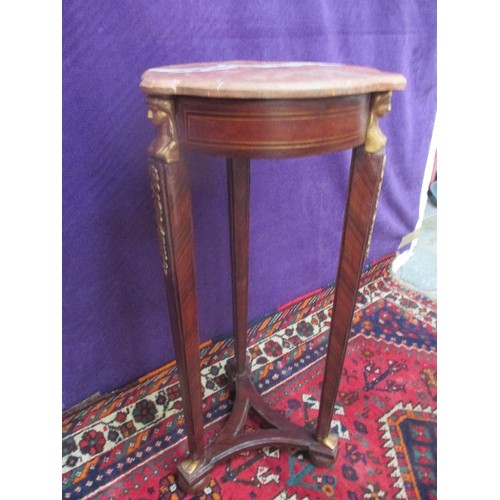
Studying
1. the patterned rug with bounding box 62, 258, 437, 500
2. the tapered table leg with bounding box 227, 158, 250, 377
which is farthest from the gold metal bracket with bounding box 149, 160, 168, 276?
the patterned rug with bounding box 62, 258, 437, 500

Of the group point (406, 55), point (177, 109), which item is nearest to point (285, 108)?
point (177, 109)

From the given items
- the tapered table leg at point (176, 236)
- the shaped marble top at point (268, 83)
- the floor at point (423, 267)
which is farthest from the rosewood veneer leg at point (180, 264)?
the floor at point (423, 267)

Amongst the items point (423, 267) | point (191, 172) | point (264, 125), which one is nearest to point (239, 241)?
point (191, 172)

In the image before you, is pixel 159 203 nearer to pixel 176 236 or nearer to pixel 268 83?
pixel 176 236

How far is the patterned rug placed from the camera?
0.92 meters

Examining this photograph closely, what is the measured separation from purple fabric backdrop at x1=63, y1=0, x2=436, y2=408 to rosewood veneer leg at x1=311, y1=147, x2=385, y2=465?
0.48m

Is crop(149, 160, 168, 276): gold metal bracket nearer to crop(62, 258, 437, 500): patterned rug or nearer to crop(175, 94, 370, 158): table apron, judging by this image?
crop(175, 94, 370, 158): table apron

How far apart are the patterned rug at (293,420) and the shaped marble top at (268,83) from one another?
33.1 inches

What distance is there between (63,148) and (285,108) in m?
0.53

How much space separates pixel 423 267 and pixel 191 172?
1.23 m

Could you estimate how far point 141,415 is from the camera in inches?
42.6

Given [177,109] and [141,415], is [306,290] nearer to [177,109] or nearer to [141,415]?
[141,415]

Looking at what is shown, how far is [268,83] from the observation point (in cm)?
49

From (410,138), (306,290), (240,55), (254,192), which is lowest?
(306,290)
